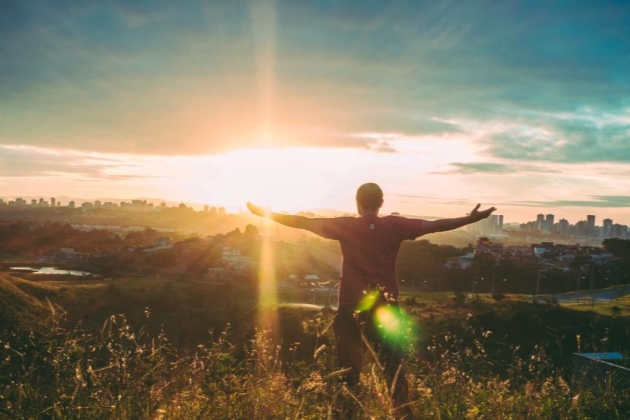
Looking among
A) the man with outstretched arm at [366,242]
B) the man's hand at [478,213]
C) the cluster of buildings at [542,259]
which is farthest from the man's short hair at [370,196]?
the cluster of buildings at [542,259]

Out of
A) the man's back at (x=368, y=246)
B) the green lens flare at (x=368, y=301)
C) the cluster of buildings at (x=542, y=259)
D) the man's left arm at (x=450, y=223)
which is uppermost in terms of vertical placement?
the man's left arm at (x=450, y=223)

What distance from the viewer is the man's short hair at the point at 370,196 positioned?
477 cm

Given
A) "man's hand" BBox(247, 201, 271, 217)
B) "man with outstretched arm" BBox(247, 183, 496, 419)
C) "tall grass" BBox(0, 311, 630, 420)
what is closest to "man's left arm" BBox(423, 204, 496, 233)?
"man with outstretched arm" BBox(247, 183, 496, 419)

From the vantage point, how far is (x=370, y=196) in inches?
188

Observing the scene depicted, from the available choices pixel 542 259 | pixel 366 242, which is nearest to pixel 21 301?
pixel 366 242

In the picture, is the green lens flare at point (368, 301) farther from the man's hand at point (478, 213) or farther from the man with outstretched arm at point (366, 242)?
the man's hand at point (478, 213)

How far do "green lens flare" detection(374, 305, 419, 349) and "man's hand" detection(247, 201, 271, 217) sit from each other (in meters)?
1.59

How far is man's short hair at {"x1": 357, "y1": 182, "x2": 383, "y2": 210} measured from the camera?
→ 4770 mm

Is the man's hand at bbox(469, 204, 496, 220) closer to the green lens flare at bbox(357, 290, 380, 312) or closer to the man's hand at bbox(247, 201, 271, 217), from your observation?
the green lens flare at bbox(357, 290, 380, 312)

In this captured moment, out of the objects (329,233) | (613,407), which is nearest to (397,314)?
(329,233)

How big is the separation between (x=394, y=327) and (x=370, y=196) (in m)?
1.22

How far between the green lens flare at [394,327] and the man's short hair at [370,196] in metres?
0.96

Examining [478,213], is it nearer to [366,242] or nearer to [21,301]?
[366,242]

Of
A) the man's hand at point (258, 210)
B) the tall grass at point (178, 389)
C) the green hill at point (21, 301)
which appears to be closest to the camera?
→ the tall grass at point (178, 389)
